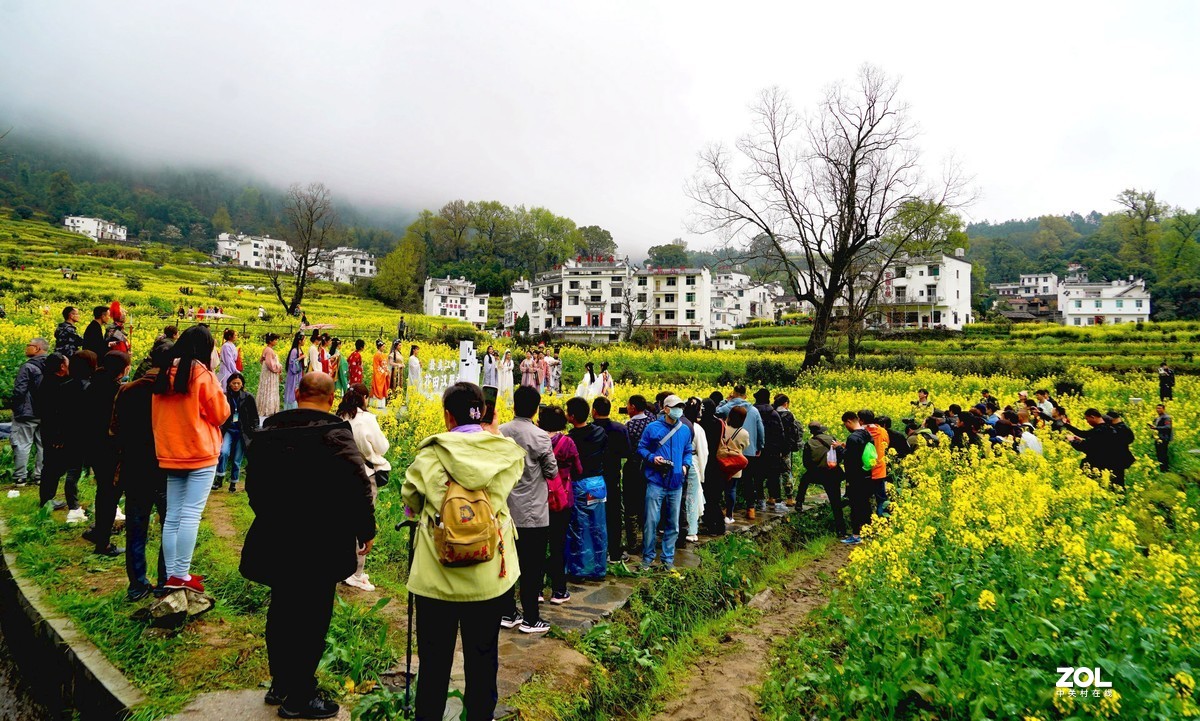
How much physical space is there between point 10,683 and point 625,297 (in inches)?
2871

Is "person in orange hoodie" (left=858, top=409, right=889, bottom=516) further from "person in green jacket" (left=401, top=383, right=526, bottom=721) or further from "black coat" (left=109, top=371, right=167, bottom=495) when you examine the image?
"black coat" (left=109, top=371, right=167, bottom=495)

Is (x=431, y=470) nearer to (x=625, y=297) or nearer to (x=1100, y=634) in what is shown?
(x=1100, y=634)

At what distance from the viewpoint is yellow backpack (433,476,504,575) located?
125 inches

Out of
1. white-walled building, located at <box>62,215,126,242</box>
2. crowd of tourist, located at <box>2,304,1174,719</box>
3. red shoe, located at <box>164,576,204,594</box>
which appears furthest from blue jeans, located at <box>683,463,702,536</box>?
white-walled building, located at <box>62,215,126,242</box>

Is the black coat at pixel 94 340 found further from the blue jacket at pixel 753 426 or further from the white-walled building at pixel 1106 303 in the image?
the white-walled building at pixel 1106 303

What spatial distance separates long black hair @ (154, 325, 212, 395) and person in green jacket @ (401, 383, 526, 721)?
2.33m

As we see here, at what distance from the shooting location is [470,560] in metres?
3.22

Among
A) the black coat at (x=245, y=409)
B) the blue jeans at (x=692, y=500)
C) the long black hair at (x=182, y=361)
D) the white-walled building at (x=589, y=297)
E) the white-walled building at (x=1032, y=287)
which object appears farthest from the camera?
the white-walled building at (x=1032, y=287)

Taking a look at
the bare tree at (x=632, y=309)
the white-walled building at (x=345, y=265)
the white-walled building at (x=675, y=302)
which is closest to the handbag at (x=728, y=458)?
the bare tree at (x=632, y=309)

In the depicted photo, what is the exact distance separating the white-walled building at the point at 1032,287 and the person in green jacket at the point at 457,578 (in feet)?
357

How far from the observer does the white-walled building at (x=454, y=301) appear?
267ft

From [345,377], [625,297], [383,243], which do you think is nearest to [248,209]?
[383,243]

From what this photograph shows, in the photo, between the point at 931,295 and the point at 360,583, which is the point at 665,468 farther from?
the point at 931,295

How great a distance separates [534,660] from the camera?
4.82 m
